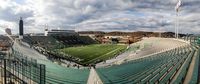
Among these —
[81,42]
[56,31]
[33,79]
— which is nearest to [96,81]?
[33,79]

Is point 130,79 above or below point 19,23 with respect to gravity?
below

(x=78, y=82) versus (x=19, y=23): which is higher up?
(x=19, y=23)

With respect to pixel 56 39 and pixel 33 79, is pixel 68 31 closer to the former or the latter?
pixel 56 39

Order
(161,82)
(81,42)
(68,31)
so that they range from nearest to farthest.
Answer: (161,82)
(81,42)
(68,31)

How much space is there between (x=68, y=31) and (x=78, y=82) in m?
158

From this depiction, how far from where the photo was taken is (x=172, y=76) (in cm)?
1970

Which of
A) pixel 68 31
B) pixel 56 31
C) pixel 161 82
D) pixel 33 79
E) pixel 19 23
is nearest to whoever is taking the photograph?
pixel 161 82

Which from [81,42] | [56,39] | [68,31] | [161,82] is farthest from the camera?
[68,31]

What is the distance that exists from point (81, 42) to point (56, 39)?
14.9m

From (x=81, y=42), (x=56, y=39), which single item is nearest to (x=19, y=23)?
(x=56, y=39)

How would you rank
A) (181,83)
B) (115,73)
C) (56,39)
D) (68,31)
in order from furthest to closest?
(68,31) → (56,39) → (115,73) → (181,83)

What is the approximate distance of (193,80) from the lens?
17656 millimetres

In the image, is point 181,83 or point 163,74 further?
point 163,74

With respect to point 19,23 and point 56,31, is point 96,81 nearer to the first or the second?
point 19,23
